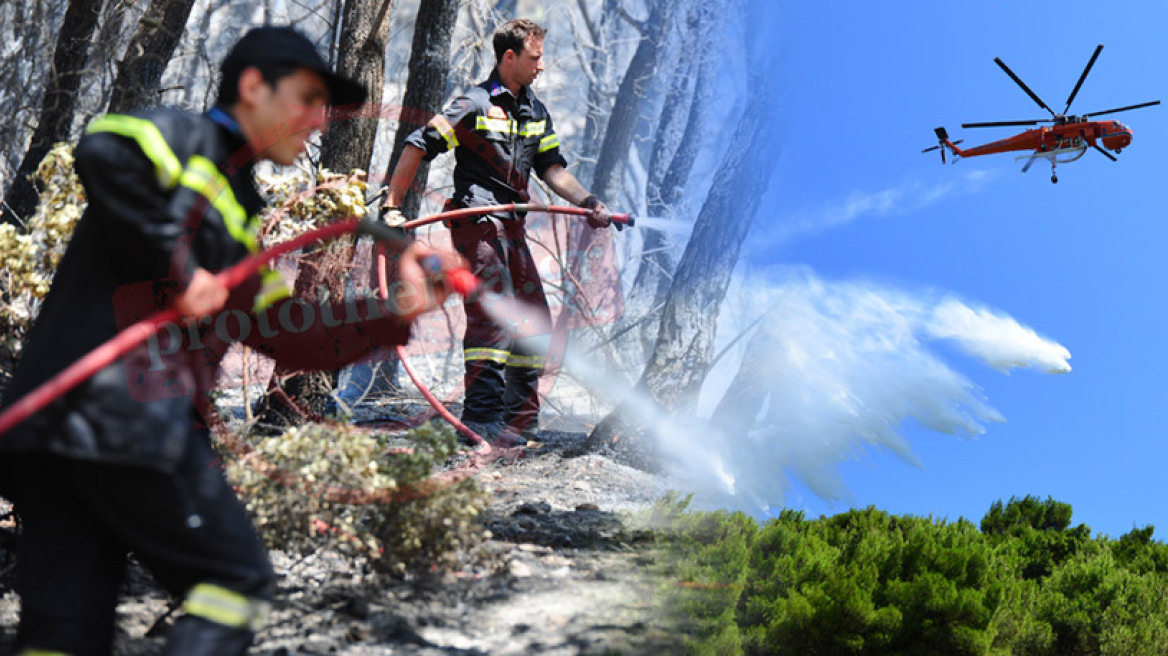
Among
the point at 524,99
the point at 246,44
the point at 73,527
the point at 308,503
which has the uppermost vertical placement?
the point at 524,99

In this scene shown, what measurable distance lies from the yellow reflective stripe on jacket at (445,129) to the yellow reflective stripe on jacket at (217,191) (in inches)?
125

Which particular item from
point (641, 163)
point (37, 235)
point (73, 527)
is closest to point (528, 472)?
point (37, 235)

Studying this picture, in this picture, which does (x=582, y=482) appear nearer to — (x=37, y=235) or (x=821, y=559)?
(x=821, y=559)

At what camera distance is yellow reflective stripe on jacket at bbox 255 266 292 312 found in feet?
9.89

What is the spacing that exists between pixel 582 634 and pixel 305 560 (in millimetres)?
1178

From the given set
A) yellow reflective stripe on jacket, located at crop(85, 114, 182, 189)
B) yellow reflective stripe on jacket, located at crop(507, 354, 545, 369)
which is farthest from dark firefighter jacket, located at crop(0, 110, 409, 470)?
yellow reflective stripe on jacket, located at crop(507, 354, 545, 369)

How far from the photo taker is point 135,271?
2557 millimetres

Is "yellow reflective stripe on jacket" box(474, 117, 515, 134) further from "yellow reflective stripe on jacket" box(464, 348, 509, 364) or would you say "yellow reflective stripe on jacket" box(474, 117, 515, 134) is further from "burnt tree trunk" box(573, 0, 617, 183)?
"burnt tree trunk" box(573, 0, 617, 183)

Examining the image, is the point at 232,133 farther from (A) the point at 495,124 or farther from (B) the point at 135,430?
(A) the point at 495,124

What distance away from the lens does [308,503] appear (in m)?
3.54

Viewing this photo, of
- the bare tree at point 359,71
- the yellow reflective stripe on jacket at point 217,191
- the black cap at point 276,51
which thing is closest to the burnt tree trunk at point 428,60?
the bare tree at point 359,71

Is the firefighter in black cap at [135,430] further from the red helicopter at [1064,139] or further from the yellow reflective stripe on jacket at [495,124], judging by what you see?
the red helicopter at [1064,139]

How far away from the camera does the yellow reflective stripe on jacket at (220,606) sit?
2.42 metres

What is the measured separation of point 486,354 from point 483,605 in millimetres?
2704
